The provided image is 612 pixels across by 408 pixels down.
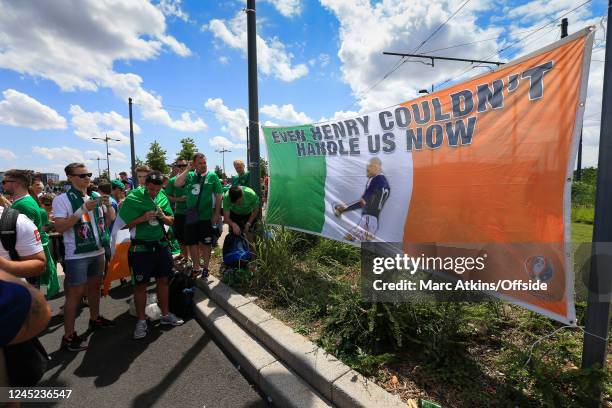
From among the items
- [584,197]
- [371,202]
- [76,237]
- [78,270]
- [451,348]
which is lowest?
[451,348]

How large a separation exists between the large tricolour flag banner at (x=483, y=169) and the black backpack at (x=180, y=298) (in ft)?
7.03

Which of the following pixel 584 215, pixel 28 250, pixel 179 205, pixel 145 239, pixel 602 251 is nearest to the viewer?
pixel 602 251

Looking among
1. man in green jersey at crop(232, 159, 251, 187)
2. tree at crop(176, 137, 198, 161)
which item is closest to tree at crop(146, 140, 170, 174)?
tree at crop(176, 137, 198, 161)

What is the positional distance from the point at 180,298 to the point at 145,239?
989 mm

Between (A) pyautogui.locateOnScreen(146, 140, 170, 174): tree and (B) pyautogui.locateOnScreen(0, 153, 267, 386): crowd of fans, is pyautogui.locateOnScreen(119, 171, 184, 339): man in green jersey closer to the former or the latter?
(B) pyautogui.locateOnScreen(0, 153, 267, 386): crowd of fans

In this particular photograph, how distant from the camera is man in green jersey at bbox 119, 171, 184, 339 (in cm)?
349

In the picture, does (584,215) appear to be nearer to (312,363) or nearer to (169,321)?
(312,363)

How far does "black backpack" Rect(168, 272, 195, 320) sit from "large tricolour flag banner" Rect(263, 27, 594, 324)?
214 centimetres

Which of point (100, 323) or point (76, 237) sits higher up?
point (76, 237)

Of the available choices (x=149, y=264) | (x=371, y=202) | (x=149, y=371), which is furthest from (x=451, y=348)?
(x=149, y=264)

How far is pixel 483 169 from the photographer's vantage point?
282 cm

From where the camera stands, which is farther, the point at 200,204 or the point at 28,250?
the point at 200,204

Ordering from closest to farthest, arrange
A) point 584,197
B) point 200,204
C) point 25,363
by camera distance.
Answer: point 25,363
point 200,204
point 584,197

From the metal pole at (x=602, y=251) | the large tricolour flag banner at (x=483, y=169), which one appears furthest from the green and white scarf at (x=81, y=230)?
the metal pole at (x=602, y=251)
